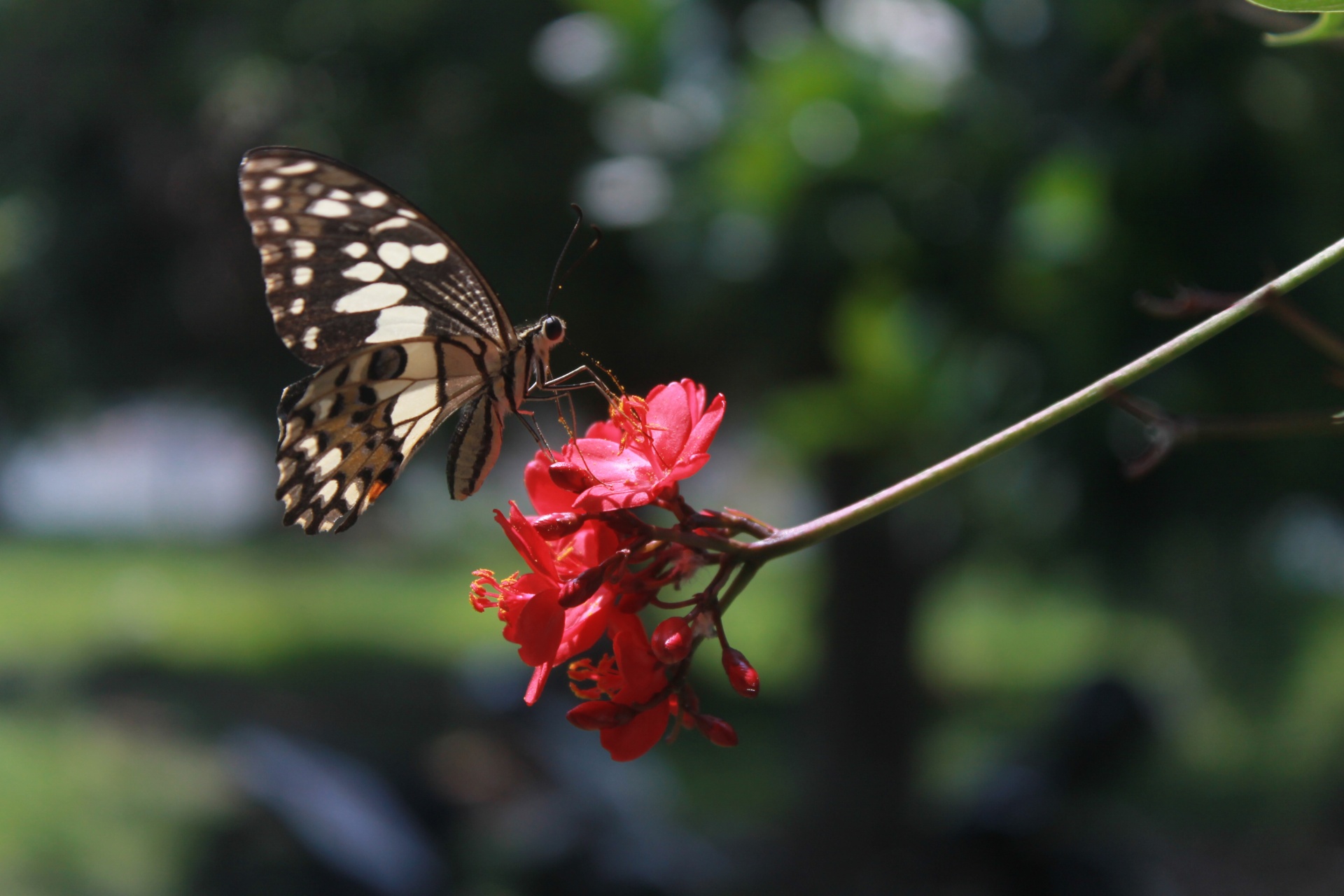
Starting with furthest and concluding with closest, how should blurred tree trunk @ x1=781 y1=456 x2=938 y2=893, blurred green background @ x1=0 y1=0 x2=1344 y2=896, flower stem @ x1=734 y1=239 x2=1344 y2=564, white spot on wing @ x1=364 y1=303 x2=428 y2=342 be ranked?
blurred tree trunk @ x1=781 y1=456 x2=938 y2=893 < blurred green background @ x1=0 y1=0 x2=1344 y2=896 < white spot on wing @ x1=364 y1=303 x2=428 y2=342 < flower stem @ x1=734 y1=239 x2=1344 y2=564

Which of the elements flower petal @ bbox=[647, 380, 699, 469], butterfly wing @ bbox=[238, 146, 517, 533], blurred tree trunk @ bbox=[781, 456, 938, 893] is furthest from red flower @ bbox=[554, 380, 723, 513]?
blurred tree trunk @ bbox=[781, 456, 938, 893]

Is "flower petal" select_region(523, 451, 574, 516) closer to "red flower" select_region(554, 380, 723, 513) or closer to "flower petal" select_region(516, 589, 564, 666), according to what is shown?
"red flower" select_region(554, 380, 723, 513)

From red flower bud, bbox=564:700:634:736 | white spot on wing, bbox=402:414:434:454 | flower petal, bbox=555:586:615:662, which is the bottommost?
white spot on wing, bbox=402:414:434:454

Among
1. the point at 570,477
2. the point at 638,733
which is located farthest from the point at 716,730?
the point at 570,477

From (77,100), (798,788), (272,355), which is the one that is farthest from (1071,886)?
(77,100)

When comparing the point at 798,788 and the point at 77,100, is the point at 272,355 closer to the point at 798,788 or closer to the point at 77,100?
the point at 77,100

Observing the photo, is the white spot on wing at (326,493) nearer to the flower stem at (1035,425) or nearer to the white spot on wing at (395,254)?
the white spot on wing at (395,254)

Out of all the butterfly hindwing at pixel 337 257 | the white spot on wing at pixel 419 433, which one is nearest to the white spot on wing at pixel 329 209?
the butterfly hindwing at pixel 337 257
